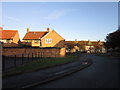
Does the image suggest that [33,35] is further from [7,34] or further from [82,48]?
[82,48]

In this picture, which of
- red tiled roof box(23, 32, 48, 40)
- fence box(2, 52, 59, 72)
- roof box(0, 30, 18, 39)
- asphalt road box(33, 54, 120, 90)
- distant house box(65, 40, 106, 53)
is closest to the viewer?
asphalt road box(33, 54, 120, 90)

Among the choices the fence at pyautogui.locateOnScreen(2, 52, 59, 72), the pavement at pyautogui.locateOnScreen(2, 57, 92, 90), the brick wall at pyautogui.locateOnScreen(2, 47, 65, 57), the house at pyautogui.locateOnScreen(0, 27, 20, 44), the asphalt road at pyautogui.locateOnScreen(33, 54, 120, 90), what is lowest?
the asphalt road at pyautogui.locateOnScreen(33, 54, 120, 90)

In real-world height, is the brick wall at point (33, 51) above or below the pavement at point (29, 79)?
above

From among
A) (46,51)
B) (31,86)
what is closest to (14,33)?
(46,51)

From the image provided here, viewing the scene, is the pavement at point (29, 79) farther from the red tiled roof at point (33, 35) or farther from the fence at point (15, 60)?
the red tiled roof at point (33, 35)

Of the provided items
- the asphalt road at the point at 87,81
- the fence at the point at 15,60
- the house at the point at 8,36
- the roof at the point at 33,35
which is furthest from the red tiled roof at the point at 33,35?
the asphalt road at the point at 87,81

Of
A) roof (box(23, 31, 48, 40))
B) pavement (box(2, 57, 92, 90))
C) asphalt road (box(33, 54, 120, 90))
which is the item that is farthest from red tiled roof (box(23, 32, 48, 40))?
asphalt road (box(33, 54, 120, 90))

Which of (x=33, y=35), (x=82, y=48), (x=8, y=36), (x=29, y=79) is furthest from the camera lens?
(x=82, y=48)

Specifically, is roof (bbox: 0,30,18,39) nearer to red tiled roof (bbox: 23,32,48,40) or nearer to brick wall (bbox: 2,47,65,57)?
red tiled roof (bbox: 23,32,48,40)

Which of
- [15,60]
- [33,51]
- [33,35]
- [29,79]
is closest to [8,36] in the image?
[33,35]

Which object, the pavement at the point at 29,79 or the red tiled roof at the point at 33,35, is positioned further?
the red tiled roof at the point at 33,35

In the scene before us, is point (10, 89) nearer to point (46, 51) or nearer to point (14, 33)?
point (46, 51)

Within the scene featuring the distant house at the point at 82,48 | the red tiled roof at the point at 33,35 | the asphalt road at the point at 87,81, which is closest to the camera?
the asphalt road at the point at 87,81

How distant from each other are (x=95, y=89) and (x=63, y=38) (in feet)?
117
